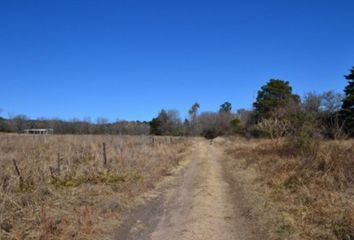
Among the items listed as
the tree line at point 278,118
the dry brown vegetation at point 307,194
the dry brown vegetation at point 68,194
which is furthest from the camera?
the tree line at point 278,118

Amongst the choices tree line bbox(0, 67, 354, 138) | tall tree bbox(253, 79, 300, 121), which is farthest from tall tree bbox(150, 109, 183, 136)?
tall tree bbox(253, 79, 300, 121)

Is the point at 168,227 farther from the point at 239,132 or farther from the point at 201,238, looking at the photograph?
the point at 239,132

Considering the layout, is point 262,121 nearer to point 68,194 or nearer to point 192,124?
point 68,194

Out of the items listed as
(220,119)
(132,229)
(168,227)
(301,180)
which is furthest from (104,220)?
(220,119)

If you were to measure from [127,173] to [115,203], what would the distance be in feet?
22.4

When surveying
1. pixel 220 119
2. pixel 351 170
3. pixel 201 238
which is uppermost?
pixel 220 119

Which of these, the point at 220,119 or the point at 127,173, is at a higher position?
the point at 220,119

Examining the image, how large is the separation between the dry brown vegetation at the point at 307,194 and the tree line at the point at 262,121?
3.64 meters

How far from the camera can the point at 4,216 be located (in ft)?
33.3

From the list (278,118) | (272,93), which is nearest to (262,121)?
(278,118)

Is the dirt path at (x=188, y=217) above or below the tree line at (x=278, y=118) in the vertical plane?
below

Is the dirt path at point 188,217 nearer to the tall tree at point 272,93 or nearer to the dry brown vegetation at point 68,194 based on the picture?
the dry brown vegetation at point 68,194

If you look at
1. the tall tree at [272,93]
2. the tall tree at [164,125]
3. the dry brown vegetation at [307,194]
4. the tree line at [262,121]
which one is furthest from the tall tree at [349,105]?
the tall tree at [164,125]

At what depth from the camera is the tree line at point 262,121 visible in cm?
3365
